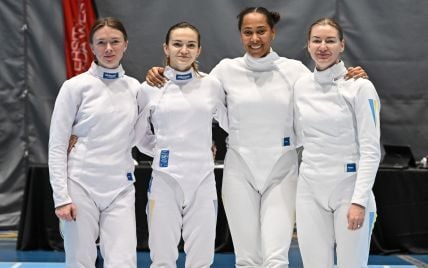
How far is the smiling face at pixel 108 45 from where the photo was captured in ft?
11.7

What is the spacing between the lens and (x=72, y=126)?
3.55m

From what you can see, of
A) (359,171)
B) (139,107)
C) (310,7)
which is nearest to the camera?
(359,171)

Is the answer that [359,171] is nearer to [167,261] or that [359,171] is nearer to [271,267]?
[271,267]

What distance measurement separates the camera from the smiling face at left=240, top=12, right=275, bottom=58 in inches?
147

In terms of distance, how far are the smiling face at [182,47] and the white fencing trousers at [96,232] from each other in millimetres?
811

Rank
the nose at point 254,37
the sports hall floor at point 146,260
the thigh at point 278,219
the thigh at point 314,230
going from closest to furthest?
1. the thigh at point 314,230
2. the thigh at point 278,219
3. the nose at point 254,37
4. the sports hall floor at point 146,260

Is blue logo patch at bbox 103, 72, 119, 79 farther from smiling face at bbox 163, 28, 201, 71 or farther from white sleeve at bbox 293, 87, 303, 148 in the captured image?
white sleeve at bbox 293, 87, 303, 148

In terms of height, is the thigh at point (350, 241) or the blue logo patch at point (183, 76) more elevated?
the blue logo patch at point (183, 76)

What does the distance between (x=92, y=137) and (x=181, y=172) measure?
50cm

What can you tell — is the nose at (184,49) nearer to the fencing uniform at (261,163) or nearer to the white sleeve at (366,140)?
the fencing uniform at (261,163)

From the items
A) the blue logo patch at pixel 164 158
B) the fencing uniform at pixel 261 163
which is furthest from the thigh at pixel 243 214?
the blue logo patch at pixel 164 158

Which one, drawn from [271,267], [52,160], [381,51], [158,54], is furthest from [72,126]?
[381,51]

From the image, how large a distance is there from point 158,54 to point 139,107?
3.75 metres

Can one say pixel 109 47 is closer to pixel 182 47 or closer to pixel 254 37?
pixel 182 47
